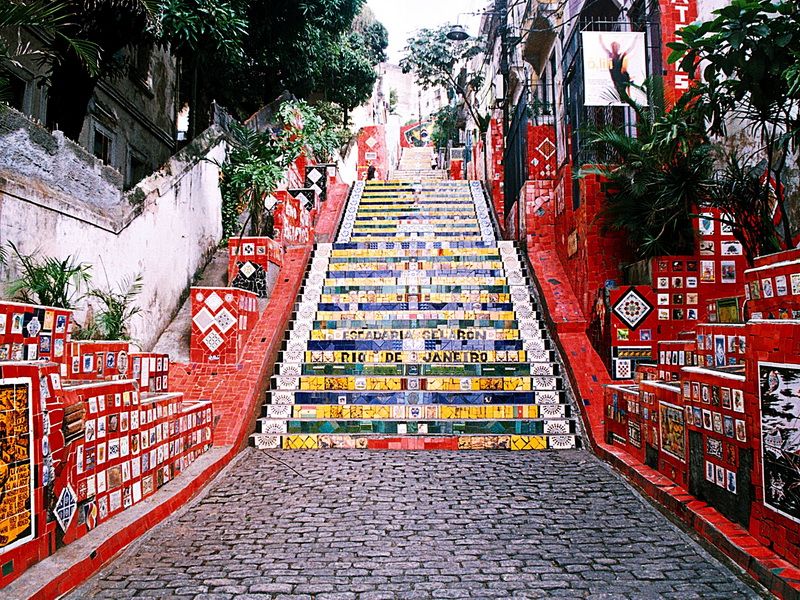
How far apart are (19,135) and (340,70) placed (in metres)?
14.9

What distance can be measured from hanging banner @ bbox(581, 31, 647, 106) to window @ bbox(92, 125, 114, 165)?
8962 millimetres

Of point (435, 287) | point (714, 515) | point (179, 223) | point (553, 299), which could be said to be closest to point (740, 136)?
point (553, 299)

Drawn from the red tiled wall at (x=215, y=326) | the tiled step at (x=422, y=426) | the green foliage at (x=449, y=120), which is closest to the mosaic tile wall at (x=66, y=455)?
the tiled step at (x=422, y=426)

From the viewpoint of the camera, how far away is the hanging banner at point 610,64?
810 centimetres

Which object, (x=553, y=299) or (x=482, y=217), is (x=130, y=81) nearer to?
(x=482, y=217)

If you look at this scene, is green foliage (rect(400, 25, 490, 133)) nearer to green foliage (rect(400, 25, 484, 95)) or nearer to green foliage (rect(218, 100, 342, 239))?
green foliage (rect(400, 25, 484, 95))

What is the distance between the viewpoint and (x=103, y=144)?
40.8 feet

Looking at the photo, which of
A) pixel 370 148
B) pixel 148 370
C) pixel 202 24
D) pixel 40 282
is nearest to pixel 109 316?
pixel 148 370

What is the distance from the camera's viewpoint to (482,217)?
14.2 m

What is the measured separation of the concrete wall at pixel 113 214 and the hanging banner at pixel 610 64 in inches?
217

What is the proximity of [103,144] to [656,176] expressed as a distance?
34.2ft

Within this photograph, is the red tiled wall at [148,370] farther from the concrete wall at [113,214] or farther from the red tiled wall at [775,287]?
the red tiled wall at [775,287]

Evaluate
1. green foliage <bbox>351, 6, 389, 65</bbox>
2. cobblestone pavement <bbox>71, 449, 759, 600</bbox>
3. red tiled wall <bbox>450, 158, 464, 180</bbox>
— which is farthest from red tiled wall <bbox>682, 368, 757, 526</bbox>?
green foliage <bbox>351, 6, 389, 65</bbox>

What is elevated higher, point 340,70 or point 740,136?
point 340,70
